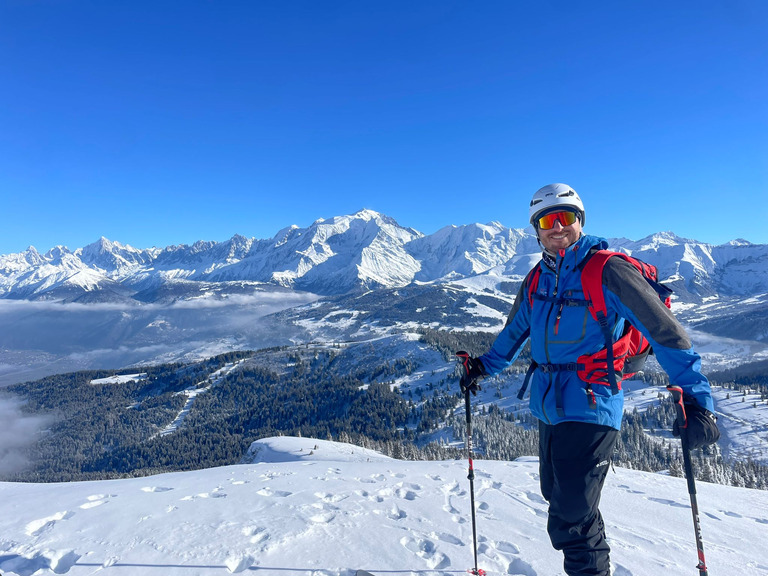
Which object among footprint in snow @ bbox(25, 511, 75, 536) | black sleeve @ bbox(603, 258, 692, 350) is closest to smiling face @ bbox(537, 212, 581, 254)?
black sleeve @ bbox(603, 258, 692, 350)

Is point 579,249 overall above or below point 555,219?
below

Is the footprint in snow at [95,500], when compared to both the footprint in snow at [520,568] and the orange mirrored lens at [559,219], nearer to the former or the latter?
the footprint in snow at [520,568]

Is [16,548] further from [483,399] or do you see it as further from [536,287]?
[483,399]

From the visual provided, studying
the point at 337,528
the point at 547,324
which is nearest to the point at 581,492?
the point at 547,324

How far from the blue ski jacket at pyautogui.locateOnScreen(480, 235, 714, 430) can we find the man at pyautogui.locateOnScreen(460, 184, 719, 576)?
1 cm

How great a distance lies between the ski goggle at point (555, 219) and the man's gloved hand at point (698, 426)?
9.41 feet

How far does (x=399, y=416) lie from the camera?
178625mm

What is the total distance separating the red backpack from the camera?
199 inches

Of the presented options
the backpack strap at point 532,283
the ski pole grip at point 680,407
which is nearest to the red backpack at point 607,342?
the ski pole grip at point 680,407

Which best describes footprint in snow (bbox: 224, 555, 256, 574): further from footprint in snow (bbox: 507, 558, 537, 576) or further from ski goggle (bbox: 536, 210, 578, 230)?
ski goggle (bbox: 536, 210, 578, 230)

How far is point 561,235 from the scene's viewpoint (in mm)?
6008

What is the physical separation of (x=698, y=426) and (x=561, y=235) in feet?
9.75

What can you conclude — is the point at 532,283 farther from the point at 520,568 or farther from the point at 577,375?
the point at 520,568

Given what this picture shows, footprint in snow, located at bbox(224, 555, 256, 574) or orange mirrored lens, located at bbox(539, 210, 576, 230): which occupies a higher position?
orange mirrored lens, located at bbox(539, 210, 576, 230)
